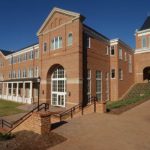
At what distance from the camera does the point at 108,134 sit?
10.2 meters

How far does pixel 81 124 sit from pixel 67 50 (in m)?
14.4

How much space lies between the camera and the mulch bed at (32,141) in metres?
8.23

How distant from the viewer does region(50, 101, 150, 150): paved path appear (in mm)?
8430

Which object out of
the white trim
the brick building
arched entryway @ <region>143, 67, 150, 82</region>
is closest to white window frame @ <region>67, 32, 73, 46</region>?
the brick building

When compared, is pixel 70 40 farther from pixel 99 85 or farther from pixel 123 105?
pixel 123 105

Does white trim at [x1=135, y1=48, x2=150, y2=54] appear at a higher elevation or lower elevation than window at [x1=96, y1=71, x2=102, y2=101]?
higher

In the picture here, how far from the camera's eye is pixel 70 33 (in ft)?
81.4

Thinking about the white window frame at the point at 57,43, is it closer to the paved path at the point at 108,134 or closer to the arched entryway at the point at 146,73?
the paved path at the point at 108,134

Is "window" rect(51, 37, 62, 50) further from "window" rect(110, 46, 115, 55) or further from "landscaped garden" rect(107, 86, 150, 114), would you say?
"landscaped garden" rect(107, 86, 150, 114)

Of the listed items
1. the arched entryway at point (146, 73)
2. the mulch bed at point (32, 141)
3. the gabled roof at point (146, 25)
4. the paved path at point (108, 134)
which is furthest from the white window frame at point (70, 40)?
the gabled roof at point (146, 25)

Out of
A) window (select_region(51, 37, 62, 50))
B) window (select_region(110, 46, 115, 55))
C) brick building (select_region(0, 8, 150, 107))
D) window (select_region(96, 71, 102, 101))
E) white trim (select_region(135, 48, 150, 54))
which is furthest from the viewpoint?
white trim (select_region(135, 48, 150, 54))

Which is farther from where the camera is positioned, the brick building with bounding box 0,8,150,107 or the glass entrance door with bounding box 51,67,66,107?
the glass entrance door with bounding box 51,67,66,107

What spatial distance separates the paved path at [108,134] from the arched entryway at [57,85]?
1346cm

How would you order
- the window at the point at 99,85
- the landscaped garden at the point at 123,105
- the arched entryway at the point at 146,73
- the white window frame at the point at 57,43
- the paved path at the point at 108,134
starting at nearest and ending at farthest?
1. the paved path at the point at 108,134
2. the landscaped garden at the point at 123,105
3. the white window frame at the point at 57,43
4. the window at the point at 99,85
5. the arched entryway at the point at 146,73
